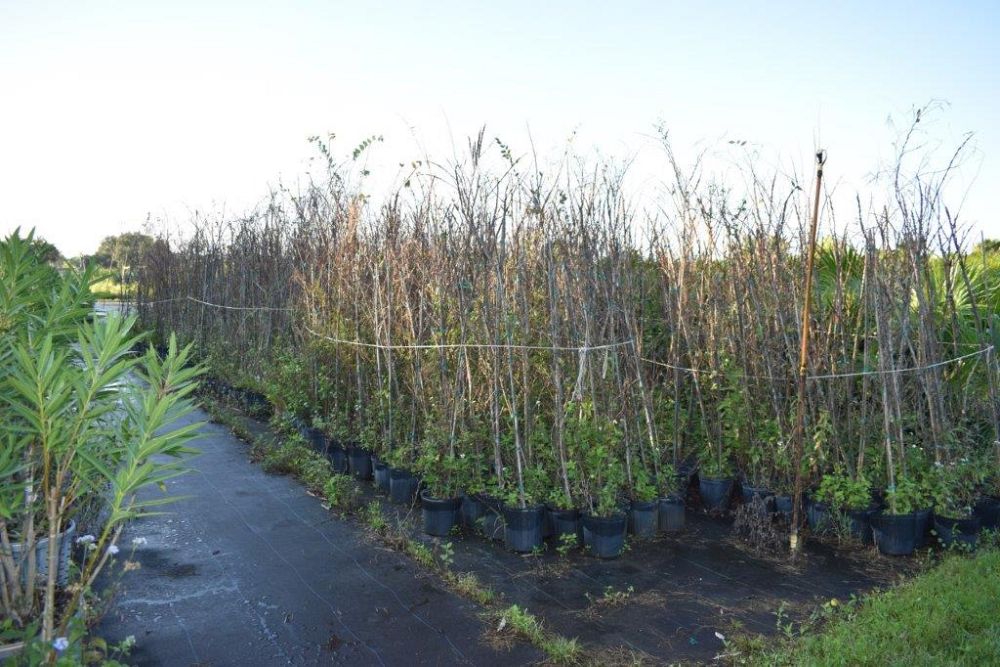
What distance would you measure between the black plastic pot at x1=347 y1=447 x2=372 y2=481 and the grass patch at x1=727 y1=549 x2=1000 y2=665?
3238 millimetres

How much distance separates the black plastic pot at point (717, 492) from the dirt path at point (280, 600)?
2104mm

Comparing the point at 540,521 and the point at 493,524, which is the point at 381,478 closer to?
the point at 493,524

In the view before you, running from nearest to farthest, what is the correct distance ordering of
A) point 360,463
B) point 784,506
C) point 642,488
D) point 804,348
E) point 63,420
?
1. point 63,420
2. point 804,348
3. point 642,488
4. point 784,506
5. point 360,463

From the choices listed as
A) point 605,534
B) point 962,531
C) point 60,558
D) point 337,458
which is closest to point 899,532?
point 962,531

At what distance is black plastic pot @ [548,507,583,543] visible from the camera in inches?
158

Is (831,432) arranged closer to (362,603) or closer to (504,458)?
(504,458)

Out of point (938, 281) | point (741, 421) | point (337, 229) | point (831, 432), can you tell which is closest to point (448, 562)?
point (741, 421)

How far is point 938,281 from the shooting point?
18.0 ft

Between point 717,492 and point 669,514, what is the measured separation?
0.58 m

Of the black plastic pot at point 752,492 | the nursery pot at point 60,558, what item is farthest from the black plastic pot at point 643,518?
the nursery pot at point 60,558

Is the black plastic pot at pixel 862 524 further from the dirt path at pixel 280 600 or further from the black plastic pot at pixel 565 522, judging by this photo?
the dirt path at pixel 280 600

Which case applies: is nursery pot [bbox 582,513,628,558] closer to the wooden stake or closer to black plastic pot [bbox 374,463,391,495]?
the wooden stake

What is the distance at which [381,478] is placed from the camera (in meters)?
5.11

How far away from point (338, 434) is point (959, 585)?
4046mm
